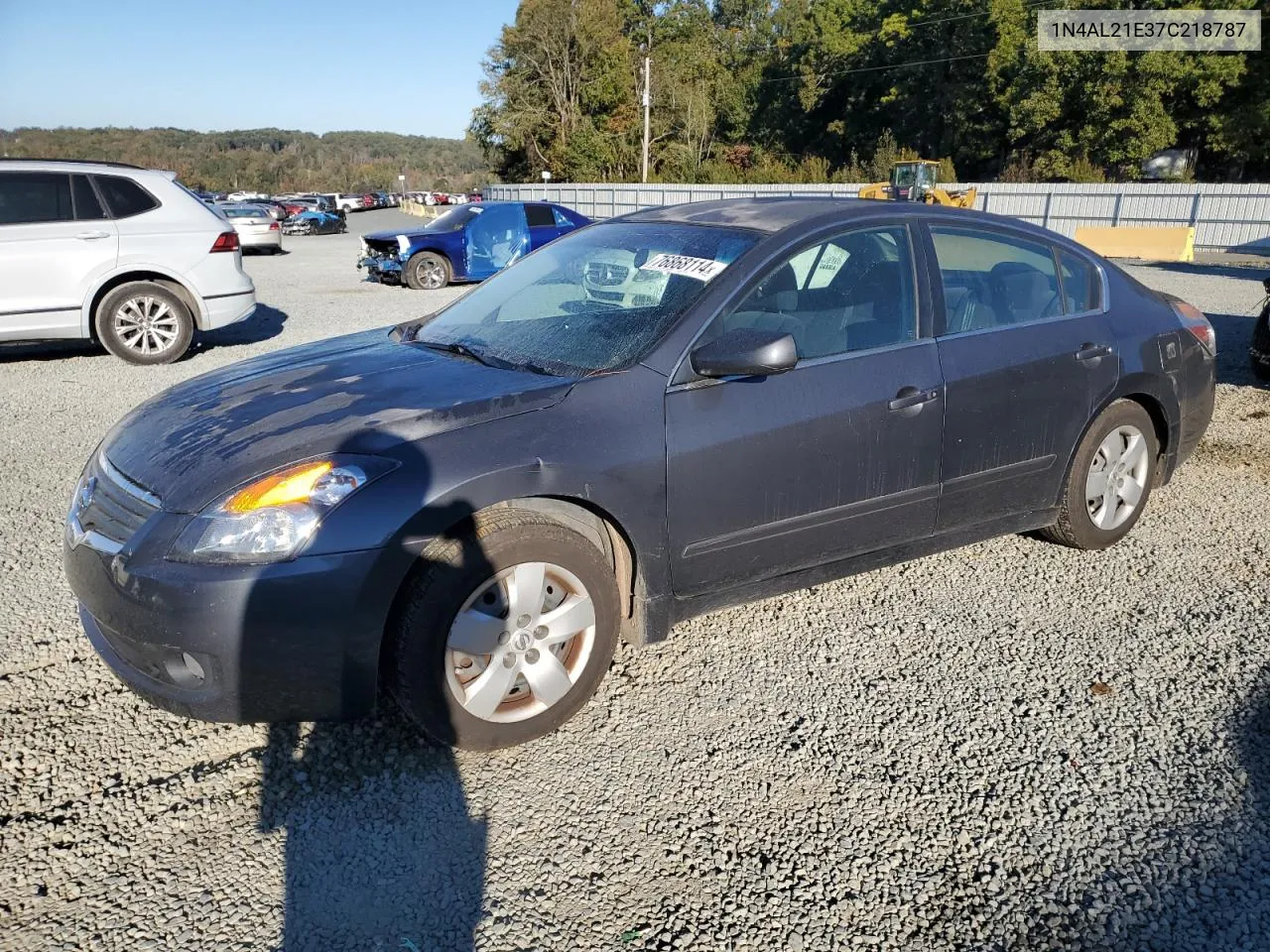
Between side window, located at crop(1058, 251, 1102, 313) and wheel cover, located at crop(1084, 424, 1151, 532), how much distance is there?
577 mm

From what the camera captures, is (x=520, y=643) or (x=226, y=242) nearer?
(x=520, y=643)

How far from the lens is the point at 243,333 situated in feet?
35.1

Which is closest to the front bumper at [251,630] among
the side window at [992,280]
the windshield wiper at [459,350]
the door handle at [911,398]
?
the windshield wiper at [459,350]

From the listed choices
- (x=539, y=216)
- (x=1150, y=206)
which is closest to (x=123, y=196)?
(x=539, y=216)

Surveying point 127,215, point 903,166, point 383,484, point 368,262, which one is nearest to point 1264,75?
point 903,166

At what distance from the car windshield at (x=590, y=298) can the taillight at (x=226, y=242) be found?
19.4ft

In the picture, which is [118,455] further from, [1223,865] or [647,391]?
[1223,865]

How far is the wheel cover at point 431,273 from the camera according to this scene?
15.4 m

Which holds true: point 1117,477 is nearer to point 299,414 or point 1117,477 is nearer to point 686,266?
point 686,266

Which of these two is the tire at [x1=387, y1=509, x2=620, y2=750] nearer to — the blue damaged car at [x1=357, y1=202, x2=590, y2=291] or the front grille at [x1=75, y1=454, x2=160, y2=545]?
the front grille at [x1=75, y1=454, x2=160, y2=545]

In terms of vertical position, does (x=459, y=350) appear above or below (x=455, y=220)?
below

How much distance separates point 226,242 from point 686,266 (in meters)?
7.08

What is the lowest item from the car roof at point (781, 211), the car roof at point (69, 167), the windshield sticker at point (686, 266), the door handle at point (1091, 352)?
the door handle at point (1091, 352)

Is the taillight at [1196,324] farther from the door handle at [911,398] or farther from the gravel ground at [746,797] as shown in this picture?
the door handle at [911,398]
